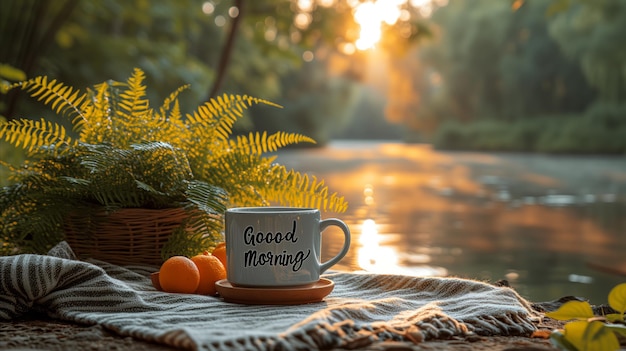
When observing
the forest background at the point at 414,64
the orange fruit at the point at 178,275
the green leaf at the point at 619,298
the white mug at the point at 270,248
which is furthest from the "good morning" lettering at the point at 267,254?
the forest background at the point at 414,64

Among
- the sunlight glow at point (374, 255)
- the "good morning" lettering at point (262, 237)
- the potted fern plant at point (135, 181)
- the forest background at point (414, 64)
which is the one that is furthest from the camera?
the forest background at point (414, 64)

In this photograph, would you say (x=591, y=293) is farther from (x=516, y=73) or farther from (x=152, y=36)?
(x=516, y=73)

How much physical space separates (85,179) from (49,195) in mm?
92

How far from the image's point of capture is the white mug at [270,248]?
136 centimetres

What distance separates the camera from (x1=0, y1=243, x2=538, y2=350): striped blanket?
3.72 feet

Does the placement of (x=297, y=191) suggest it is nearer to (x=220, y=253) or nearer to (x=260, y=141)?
(x=260, y=141)

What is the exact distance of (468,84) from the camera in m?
29.4

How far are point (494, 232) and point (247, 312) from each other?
14.4 feet

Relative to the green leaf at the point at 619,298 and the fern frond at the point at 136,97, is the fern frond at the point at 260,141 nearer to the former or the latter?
the fern frond at the point at 136,97

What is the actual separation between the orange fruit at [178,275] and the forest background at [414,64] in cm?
476

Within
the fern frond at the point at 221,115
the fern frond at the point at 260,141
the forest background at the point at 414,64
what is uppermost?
the forest background at the point at 414,64

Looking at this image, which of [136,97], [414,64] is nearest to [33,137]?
[136,97]

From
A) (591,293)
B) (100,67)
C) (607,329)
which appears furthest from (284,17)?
(607,329)

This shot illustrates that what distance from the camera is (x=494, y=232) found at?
216 inches
